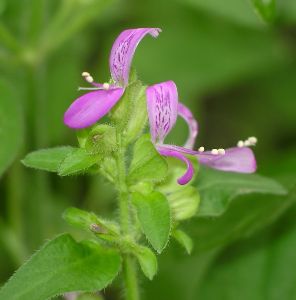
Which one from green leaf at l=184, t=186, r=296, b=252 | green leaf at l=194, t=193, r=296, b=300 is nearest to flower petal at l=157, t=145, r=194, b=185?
green leaf at l=184, t=186, r=296, b=252

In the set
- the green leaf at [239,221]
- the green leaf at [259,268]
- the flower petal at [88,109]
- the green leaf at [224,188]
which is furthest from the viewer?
the green leaf at [259,268]

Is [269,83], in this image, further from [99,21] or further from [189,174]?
[189,174]

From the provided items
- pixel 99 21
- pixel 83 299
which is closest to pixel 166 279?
pixel 83 299

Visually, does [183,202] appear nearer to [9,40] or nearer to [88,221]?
[88,221]

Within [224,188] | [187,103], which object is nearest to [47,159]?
[224,188]

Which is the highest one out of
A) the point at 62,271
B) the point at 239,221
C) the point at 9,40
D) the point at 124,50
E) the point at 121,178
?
the point at 9,40

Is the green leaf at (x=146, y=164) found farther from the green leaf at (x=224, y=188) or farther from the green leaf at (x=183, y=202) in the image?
the green leaf at (x=224, y=188)

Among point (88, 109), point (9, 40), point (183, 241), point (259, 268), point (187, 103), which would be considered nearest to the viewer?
point (88, 109)

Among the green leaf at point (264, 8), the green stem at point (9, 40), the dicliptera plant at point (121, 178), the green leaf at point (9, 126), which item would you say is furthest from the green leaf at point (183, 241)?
the green stem at point (9, 40)
